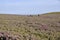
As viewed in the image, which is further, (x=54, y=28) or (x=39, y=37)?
(x=54, y=28)

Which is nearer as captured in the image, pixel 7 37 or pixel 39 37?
pixel 7 37

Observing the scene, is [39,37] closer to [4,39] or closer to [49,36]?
[49,36]

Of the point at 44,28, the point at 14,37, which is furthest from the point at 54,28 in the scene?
the point at 14,37

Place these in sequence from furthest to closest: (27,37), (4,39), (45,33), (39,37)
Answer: (45,33) → (39,37) → (27,37) → (4,39)

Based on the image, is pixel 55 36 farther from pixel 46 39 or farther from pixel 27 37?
pixel 27 37

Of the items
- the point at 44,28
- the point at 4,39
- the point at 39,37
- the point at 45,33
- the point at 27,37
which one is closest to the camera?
the point at 4,39

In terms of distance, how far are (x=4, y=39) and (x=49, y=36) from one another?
7.07 m

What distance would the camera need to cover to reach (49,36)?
2428 centimetres

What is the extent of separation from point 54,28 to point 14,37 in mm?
10541

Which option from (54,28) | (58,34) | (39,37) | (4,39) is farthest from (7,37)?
(54,28)

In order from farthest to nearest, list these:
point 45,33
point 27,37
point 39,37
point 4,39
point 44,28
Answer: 1. point 44,28
2. point 45,33
3. point 39,37
4. point 27,37
5. point 4,39

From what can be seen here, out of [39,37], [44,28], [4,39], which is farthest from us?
[44,28]

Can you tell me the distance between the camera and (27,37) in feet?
69.8

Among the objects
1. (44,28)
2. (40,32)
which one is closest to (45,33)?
(40,32)
